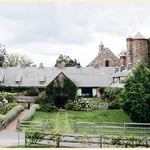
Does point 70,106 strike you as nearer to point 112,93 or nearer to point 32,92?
point 112,93

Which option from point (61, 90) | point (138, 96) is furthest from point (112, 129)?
point (61, 90)

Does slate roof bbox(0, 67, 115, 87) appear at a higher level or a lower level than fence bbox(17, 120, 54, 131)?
higher

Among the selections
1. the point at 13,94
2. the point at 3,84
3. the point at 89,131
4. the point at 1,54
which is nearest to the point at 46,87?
the point at 13,94

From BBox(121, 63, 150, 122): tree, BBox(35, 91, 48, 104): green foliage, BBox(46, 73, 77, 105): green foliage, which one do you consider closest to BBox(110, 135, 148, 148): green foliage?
BBox(121, 63, 150, 122): tree

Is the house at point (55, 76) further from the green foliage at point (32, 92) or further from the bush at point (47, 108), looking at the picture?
the bush at point (47, 108)

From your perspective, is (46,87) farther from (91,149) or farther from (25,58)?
(25,58)

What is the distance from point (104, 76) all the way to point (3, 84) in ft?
51.0

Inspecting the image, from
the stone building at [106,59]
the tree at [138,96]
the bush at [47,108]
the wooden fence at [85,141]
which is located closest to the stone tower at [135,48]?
the stone building at [106,59]

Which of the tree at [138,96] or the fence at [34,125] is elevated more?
the tree at [138,96]

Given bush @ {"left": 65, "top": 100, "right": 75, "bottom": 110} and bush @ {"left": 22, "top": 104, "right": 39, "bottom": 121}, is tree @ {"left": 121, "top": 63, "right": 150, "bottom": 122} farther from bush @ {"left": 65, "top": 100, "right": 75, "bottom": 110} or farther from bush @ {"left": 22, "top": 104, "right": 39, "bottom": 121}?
bush @ {"left": 65, "top": 100, "right": 75, "bottom": 110}

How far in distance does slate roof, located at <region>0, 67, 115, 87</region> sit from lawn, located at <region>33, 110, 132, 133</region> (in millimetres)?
12889

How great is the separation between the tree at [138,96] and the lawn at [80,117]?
3.12 metres

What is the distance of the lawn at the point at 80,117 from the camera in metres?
37.0

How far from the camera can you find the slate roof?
5809 cm
